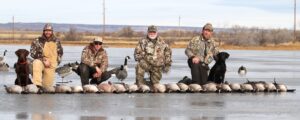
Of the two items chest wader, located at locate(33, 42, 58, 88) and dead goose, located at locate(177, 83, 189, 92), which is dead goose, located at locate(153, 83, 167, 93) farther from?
chest wader, located at locate(33, 42, 58, 88)

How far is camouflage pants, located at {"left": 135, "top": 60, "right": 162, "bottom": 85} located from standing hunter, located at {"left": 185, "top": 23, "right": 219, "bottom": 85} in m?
0.88

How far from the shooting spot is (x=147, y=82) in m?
21.1

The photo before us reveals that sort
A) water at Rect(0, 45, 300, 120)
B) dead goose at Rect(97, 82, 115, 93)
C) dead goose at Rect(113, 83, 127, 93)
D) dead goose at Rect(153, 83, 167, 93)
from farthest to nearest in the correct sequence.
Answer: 1. dead goose at Rect(153, 83, 167, 93)
2. dead goose at Rect(113, 83, 127, 93)
3. dead goose at Rect(97, 82, 115, 93)
4. water at Rect(0, 45, 300, 120)

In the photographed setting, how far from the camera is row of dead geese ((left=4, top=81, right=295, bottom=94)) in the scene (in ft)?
62.4

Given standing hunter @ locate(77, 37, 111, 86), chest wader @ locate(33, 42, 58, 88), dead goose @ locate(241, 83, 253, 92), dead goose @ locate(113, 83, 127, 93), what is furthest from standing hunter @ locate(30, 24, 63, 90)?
dead goose @ locate(241, 83, 253, 92)

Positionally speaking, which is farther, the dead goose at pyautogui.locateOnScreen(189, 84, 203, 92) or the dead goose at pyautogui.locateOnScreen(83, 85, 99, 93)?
the dead goose at pyautogui.locateOnScreen(189, 84, 203, 92)

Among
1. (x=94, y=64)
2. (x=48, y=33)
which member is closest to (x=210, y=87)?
(x=94, y=64)

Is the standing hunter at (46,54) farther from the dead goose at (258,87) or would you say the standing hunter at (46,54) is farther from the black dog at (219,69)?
the dead goose at (258,87)

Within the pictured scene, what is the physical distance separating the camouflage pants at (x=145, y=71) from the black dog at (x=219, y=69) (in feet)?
4.69

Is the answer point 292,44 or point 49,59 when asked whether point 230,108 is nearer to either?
point 49,59

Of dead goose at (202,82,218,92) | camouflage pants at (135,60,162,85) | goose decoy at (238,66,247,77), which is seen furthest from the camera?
goose decoy at (238,66,247,77)

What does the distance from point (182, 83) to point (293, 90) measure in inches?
119

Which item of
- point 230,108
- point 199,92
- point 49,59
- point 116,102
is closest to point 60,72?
point 49,59

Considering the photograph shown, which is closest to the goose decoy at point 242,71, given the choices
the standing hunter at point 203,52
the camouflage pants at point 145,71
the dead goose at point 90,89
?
the standing hunter at point 203,52
